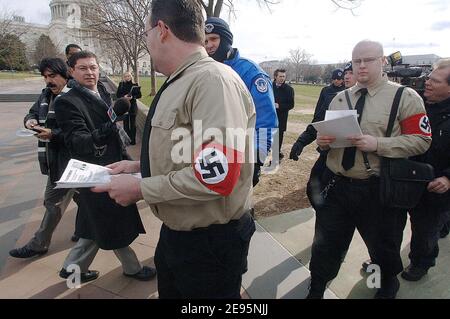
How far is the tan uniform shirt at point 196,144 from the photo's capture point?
1.21 meters

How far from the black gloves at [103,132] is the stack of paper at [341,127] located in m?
1.61

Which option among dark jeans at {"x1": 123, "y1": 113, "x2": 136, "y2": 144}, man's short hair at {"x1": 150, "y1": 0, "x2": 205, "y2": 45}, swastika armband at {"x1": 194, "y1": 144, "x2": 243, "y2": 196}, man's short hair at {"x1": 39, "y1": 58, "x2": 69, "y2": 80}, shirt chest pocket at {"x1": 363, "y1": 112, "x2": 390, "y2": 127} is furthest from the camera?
dark jeans at {"x1": 123, "y1": 113, "x2": 136, "y2": 144}

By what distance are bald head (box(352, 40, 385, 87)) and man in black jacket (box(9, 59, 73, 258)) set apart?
2621mm

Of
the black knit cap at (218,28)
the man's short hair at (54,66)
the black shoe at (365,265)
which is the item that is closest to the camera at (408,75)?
the black shoe at (365,265)

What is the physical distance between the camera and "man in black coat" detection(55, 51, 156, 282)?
242 cm

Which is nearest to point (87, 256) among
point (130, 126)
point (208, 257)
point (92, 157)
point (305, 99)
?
point (92, 157)

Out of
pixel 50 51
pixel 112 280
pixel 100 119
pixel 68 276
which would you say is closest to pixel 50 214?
pixel 68 276

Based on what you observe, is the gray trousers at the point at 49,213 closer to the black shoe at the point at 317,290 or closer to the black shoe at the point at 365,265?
the black shoe at the point at 317,290

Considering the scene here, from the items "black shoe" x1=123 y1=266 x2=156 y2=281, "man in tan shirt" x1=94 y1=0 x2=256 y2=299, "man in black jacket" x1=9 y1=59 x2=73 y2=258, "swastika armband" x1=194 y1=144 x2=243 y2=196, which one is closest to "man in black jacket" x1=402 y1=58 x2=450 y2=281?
"man in tan shirt" x1=94 y1=0 x2=256 y2=299

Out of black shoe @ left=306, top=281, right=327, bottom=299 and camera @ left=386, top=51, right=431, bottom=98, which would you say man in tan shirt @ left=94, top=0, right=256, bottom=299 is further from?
camera @ left=386, top=51, right=431, bottom=98

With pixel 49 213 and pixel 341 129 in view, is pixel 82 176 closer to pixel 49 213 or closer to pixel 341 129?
pixel 341 129

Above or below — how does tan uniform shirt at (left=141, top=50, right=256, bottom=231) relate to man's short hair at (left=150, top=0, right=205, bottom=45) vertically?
below

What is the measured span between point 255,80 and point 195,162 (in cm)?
148
